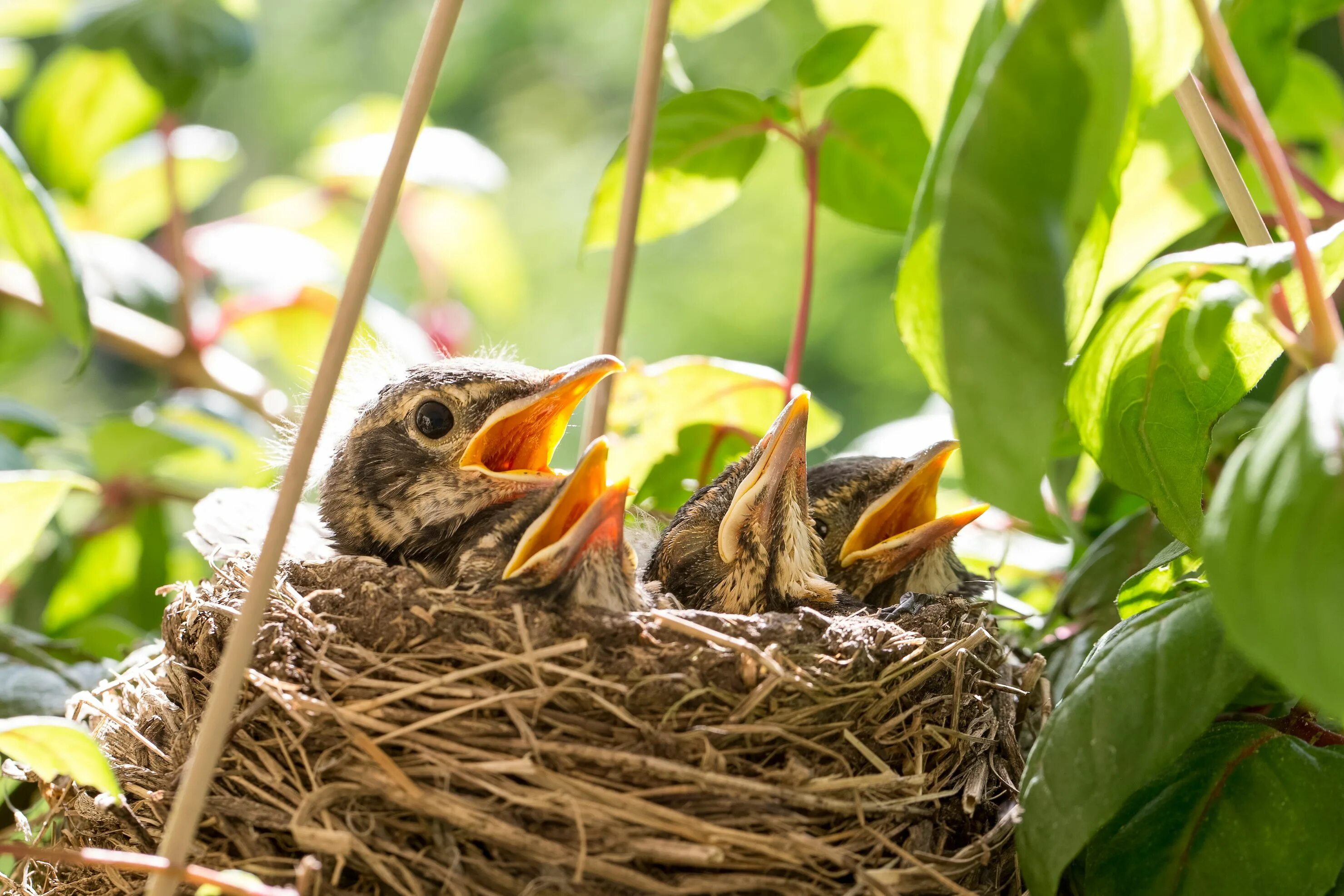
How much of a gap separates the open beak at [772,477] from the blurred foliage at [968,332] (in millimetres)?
177

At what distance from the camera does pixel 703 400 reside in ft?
3.80

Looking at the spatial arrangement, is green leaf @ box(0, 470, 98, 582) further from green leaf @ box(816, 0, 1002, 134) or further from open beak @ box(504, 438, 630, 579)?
green leaf @ box(816, 0, 1002, 134)

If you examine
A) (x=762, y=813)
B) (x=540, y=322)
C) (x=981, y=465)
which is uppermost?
(x=540, y=322)

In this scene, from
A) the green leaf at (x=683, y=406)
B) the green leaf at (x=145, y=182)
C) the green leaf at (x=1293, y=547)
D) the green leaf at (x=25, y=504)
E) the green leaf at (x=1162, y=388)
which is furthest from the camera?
the green leaf at (x=145, y=182)

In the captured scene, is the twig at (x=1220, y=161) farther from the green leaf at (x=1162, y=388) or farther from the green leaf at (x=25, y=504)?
the green leaf at (x=25, y=504)

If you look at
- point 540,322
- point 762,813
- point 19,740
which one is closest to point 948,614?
point 762,813

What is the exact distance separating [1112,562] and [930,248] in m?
0.48

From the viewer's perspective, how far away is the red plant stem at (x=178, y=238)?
1.40 m

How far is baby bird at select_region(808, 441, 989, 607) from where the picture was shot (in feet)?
A: 3.39

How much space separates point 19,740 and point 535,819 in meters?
Result: 0.28

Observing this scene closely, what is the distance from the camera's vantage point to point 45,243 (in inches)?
33.9

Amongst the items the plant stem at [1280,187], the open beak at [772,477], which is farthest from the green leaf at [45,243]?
the plant stem at [1280,187]

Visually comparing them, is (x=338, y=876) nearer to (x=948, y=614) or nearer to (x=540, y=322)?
(x=948, y=614)

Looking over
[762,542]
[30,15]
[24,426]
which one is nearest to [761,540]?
[762,542]
